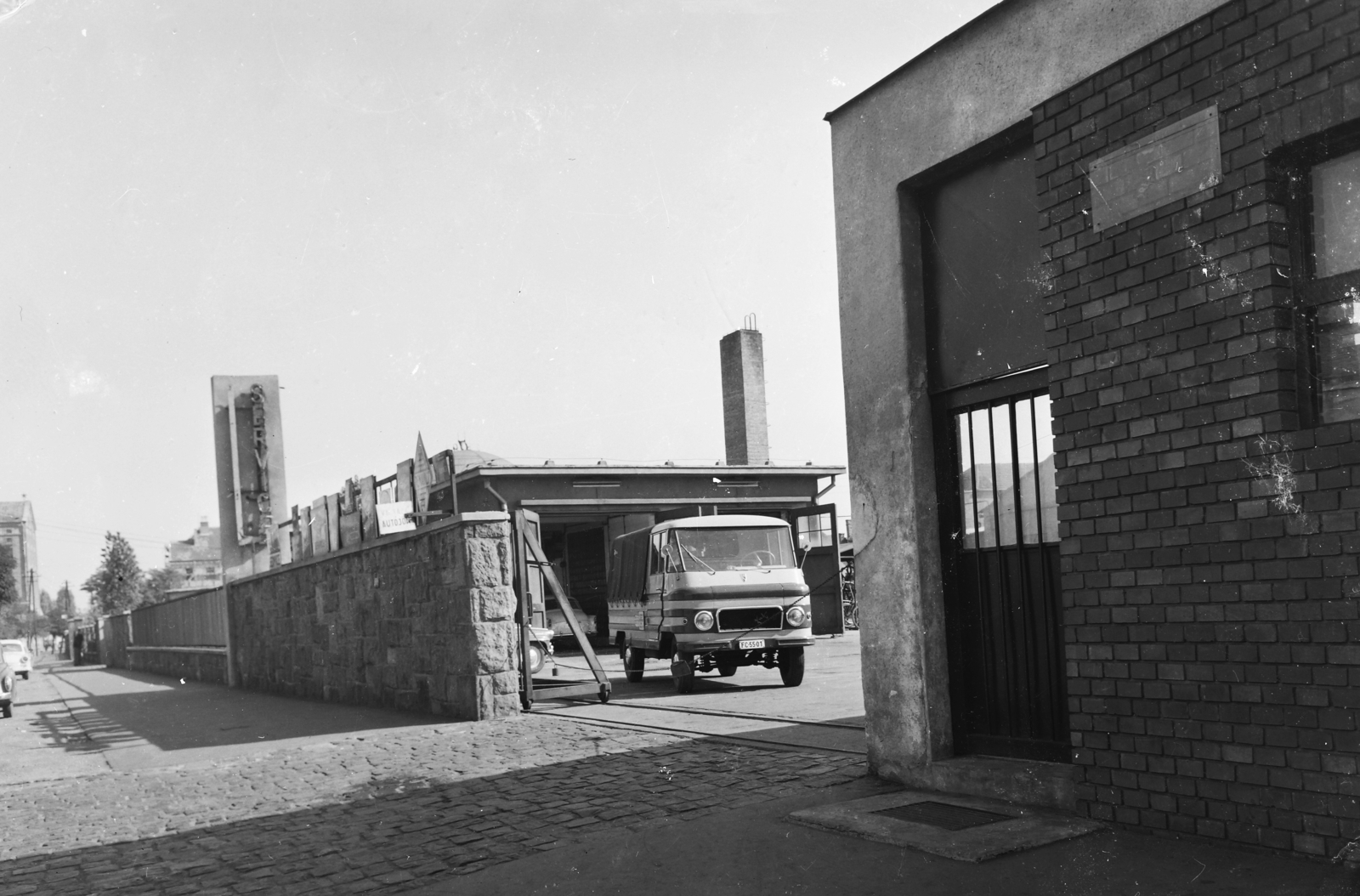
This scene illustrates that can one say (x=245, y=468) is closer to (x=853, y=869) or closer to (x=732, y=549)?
(x=732, y=549)

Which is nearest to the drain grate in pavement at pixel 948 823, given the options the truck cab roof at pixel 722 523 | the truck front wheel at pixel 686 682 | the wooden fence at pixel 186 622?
the truck front wheel at pixel 686 682

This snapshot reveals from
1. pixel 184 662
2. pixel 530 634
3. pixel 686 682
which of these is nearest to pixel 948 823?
pixel 530 634

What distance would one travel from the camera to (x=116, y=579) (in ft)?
267

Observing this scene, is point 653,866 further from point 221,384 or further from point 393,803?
point 221,384

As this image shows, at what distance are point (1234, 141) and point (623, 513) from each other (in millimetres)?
25541

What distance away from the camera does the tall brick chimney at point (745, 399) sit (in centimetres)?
3506

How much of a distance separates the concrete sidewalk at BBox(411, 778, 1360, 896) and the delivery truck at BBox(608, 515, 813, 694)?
29.0 ft

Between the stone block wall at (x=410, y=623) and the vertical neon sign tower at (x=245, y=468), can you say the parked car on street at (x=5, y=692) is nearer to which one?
the stone block wall at (x=410, y=623)

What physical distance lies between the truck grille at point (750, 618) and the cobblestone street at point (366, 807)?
16.0ft

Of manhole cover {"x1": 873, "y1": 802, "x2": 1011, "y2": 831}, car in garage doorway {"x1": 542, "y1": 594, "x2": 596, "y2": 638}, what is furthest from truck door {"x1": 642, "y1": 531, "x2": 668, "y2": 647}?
manhole cover {"x1": 873, "y1": 802, "x2": 1011, "y2": 831}

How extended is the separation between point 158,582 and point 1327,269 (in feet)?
356

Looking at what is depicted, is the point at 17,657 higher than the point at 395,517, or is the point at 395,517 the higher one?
the point at 395,517

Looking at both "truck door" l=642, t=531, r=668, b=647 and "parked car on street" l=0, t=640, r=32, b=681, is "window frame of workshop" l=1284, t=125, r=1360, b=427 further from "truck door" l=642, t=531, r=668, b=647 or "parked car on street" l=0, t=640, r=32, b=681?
"parked car on street" l=0, t=640, r=32, b=681

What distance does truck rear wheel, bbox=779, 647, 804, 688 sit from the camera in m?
15.3
